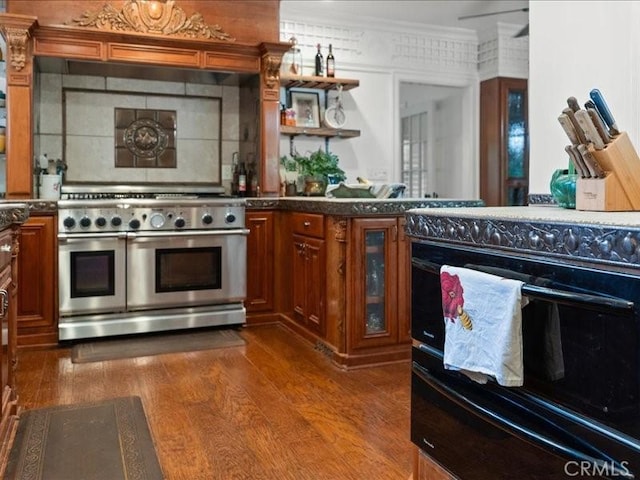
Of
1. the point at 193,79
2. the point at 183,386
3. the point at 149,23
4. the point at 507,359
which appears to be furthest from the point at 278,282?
the point at 507,359

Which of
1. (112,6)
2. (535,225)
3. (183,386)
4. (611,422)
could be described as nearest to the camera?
(611,422)

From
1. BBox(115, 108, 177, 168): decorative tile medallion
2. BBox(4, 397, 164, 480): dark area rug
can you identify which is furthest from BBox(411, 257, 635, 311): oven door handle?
BBox(115, 108, 177, 168): decorative tile medallion

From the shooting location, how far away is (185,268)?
151 inches

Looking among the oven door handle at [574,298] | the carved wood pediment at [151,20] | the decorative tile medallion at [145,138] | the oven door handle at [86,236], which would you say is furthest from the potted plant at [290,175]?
the oven door handle at [574,298]

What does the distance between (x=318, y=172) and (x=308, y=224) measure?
1.07m

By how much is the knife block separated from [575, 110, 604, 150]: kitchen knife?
0.02 metres

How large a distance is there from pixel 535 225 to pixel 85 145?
12.8 ft

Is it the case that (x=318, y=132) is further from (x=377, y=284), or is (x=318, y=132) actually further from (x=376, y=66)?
(x=377, y=284)

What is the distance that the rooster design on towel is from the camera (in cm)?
128

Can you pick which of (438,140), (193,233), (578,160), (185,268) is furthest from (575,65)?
(438,140)

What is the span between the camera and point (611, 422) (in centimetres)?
98

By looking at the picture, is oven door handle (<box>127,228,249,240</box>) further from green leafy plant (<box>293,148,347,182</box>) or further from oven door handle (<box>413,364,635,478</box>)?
oven door handle (<box>413,364,635,478</box>)

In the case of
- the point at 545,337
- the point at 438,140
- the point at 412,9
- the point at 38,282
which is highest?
the point at 412,9

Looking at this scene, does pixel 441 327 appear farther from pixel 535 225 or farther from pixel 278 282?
pixel 278 282
